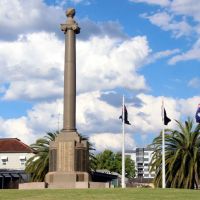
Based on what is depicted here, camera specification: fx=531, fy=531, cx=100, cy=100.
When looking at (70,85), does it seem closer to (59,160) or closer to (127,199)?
(59,160)

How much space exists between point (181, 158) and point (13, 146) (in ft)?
156

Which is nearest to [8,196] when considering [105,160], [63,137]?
[63,137]

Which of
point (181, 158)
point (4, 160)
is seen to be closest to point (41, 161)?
point (181, 158)

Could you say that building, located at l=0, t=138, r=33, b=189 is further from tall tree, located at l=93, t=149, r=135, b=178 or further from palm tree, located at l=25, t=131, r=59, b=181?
tall tree, located at l=93, t=149, r=135, b=178

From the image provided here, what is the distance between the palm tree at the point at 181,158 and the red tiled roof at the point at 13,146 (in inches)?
1625

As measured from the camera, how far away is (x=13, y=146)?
94188 mm

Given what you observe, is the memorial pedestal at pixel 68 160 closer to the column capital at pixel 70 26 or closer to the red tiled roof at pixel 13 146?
the column capital at pixel 70 26

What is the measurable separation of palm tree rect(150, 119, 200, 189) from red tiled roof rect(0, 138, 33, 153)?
41277 millimetres

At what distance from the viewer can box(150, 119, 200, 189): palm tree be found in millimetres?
51781

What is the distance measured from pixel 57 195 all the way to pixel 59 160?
1081 centimetres

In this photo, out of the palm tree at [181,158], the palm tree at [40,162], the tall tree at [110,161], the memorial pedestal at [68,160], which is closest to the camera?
the memorial pedestal at [68,160]

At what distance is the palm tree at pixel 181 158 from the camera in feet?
170

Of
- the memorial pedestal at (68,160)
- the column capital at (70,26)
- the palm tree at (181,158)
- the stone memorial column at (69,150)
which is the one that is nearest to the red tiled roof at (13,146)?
the palm tree at (181,158)

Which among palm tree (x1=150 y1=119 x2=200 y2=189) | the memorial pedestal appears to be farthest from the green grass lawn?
palm tree (x1=150 y1=119 x2=200 y2=189)
